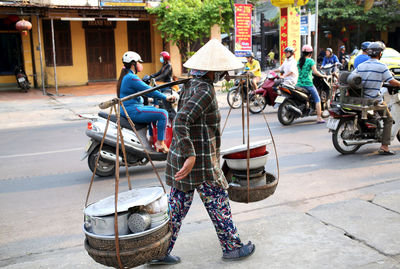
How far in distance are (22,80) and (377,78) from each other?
A: 1523cm

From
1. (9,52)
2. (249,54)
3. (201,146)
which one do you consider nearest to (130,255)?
(201,146)

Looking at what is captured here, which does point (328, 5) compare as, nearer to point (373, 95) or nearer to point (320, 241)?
point (373, 95)

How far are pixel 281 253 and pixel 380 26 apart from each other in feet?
89.1

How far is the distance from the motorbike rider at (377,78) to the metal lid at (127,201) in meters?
4.65

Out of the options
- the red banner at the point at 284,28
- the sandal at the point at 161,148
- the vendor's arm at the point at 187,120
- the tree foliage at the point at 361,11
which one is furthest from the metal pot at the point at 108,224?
the tree foliage at the point at 361,11

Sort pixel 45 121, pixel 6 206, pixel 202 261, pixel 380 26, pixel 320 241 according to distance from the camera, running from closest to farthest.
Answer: pixel 202 261, pixel 320 241, pixel 6 206, pixel 45 121, pixel 380 26

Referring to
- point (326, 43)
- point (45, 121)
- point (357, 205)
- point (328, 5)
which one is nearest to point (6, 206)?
point (357, 205)

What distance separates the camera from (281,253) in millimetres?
3543

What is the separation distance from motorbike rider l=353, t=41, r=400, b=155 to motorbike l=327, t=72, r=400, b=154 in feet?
0.35

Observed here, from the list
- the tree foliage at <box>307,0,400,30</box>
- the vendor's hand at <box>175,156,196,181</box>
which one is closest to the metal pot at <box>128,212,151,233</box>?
the vendor's hand at <box>175,156,196,181</box>

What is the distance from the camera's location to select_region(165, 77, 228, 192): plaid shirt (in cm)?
303

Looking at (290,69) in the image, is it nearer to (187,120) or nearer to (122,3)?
(187,120)

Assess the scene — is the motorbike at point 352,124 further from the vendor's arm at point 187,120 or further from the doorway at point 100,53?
the doorway at point 100,53

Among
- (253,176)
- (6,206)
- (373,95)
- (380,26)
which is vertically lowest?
(6,206)
